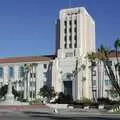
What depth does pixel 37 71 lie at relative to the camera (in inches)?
4970

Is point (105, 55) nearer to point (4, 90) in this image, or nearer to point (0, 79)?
point (4, 90)

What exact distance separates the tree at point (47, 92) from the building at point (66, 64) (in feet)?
10.7

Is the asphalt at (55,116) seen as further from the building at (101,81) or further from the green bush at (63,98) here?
the building at (101,81)

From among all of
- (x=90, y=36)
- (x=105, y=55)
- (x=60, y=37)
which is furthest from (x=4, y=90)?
(x=105, y=55)

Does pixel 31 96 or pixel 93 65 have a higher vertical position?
pixel 93 65

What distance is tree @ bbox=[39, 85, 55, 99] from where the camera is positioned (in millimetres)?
117119

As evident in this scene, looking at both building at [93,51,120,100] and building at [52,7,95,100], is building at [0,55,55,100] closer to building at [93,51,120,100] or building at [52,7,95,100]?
building at [52,7,95,100]

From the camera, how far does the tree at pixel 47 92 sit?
117 meters

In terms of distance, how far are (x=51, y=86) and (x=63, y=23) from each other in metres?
19.8

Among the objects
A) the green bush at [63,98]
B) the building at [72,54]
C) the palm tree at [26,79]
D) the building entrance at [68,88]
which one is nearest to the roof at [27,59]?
the palm tree at [26,79]

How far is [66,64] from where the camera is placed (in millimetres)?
123875

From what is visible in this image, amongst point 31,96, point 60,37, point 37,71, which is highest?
point 60,37

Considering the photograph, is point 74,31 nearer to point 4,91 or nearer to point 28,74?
point 28,74

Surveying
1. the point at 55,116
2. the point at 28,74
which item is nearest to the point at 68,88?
→ the point at 28,74
